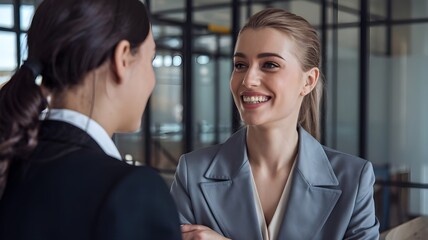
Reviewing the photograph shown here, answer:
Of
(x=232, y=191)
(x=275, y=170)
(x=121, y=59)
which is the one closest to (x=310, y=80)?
(x=275, y=170)

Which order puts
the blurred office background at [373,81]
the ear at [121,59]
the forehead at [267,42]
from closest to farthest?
1. the ear at [121,59]
2. the forehead at [267,42]
3. the blurred office background at [373,81]

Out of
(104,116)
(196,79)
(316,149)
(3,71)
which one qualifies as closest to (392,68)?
(196,79)

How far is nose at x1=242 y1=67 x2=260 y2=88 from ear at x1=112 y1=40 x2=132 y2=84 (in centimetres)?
68

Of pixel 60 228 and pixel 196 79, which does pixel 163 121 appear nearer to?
pixel 196 79

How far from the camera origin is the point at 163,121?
8.00 metres

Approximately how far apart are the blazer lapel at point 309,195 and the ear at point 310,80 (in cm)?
15

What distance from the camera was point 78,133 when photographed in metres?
0.86

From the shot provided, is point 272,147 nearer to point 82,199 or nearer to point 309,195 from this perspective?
point 309,195

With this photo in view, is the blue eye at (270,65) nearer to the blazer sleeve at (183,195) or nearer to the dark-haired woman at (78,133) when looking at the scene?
the blazer sleeve at (183,195)

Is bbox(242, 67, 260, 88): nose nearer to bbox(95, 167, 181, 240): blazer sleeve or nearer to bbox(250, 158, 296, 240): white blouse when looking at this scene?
bbox(250, 158, 296, 240): white blouse

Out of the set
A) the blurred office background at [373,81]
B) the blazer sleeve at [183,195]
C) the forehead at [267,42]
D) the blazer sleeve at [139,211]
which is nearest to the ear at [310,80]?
the forehead at [267,42]

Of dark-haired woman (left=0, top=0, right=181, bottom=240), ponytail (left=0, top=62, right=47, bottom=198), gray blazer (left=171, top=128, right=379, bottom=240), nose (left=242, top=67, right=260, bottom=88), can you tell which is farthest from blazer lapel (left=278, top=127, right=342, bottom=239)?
ponytail (left=0, top=62, right=47, bottom=198)

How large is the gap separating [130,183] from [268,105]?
0.84 metres

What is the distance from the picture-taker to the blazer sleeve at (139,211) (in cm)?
77
